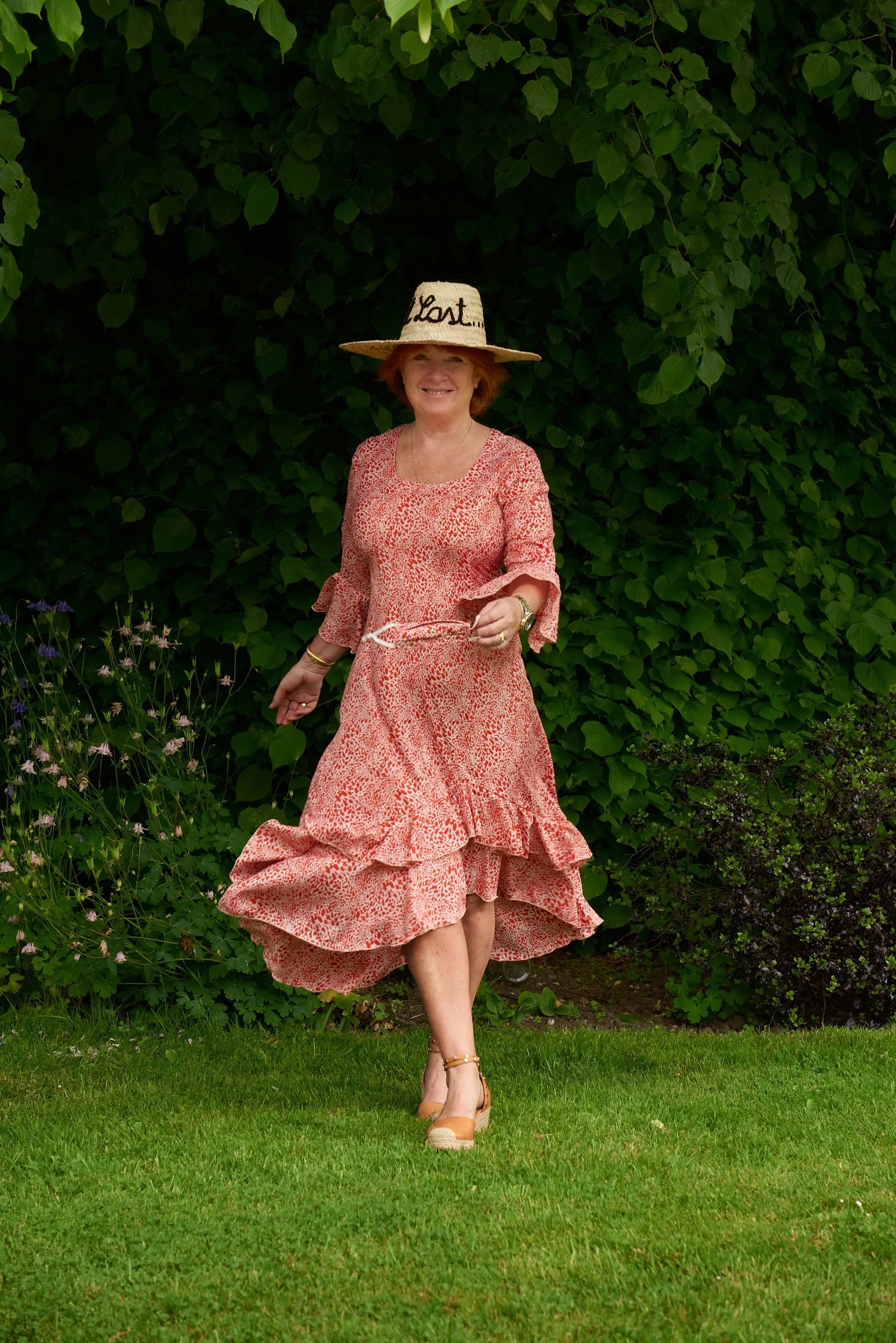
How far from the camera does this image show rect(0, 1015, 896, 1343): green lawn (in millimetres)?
2400

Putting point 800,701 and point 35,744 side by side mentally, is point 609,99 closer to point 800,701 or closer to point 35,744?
point 800,701

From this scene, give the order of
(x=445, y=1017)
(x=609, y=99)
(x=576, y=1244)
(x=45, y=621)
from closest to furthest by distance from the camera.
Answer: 1. (x=576, y=1244)
2. (x=445, y=1017)
3. (x=609, y=99)
4. (x=45, y=621)

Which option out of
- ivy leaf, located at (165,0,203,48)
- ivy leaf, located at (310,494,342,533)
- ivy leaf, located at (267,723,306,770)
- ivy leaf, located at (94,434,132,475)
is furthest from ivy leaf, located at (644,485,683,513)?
ivy leaf, located at (165,0,203,48)

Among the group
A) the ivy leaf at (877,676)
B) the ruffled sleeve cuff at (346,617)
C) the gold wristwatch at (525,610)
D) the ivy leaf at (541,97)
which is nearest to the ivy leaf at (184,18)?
the ivy leaf at (541,97)

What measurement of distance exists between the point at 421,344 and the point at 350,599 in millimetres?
665

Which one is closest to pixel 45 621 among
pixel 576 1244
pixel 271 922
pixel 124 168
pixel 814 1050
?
pixel 124 168

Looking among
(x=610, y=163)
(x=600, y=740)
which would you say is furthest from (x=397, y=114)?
(x=600, y=740)

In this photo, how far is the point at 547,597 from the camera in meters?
3.41

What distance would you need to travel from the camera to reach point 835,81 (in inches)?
169

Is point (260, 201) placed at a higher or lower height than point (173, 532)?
higher

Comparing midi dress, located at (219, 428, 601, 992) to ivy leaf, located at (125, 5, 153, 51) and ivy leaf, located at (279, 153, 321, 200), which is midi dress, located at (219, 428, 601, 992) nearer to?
ivy leaf, located at (279, 153, 321, 200)

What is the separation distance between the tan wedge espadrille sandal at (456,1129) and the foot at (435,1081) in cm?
17

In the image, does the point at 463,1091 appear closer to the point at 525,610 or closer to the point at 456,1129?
the point at 456,1129

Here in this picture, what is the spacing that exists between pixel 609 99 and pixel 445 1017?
94.2 inches
